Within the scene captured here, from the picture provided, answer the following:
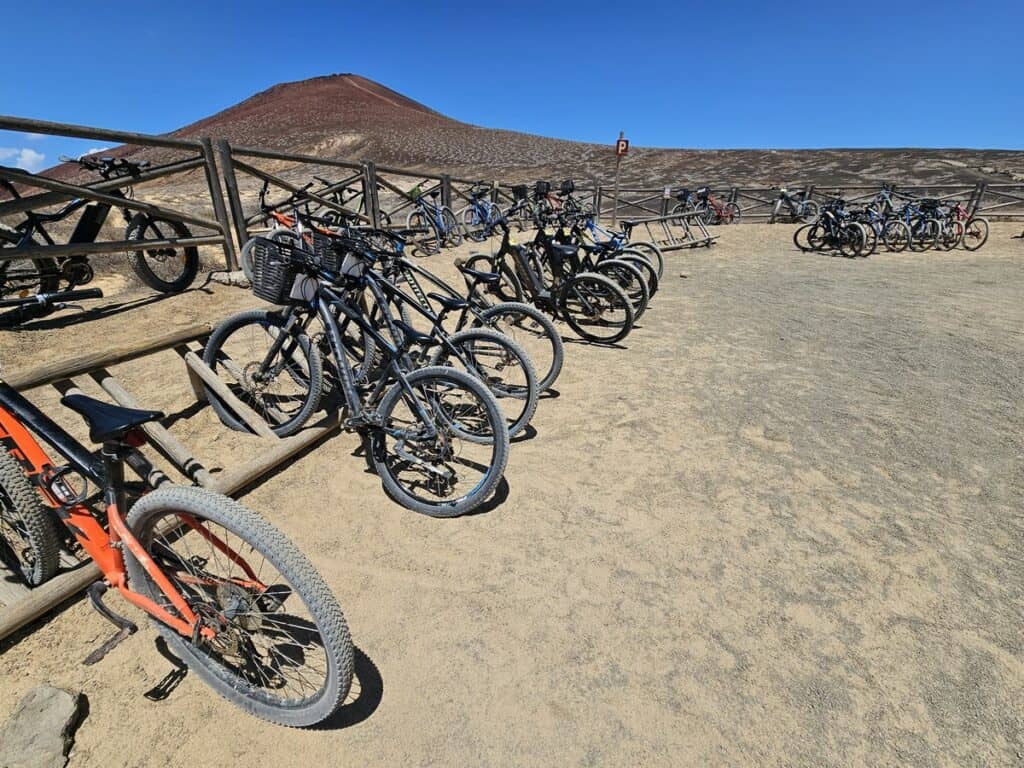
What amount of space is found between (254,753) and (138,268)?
515 cm

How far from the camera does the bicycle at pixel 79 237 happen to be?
4.39m

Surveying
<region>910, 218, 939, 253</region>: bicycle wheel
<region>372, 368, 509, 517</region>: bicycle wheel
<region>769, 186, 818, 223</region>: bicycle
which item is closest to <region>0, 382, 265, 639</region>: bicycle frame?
<region>372, 368, 509, 517</region>: bicycle wheel

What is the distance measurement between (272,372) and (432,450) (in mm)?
1226

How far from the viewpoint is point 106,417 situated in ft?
4.76

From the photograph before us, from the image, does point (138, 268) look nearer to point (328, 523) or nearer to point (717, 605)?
point (328, 523)

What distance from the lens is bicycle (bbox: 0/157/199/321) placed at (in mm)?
4395

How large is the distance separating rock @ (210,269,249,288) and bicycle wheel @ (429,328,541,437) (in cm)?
333

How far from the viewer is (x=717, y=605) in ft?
6.66

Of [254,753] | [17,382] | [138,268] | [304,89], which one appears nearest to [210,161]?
[138,268]

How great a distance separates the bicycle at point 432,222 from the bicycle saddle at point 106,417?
25.1 feet

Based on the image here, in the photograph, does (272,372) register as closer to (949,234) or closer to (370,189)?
(370,189)

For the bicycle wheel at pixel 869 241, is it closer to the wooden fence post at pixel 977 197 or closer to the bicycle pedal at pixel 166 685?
the wooden fence post at pixel 977 197

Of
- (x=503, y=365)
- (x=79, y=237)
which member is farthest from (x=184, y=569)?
(x=79, y=237)

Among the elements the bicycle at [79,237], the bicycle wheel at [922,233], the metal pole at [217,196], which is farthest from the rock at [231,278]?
the bicycle wheel at [922,233]
